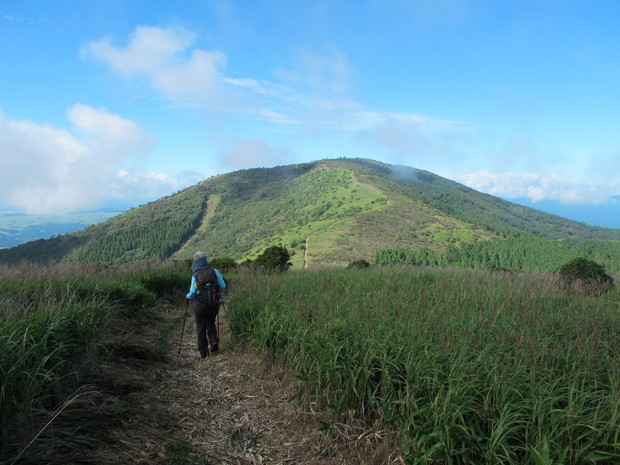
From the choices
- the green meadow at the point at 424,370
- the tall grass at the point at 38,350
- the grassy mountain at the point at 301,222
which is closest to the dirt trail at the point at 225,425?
the green meadow at the point at 424,370

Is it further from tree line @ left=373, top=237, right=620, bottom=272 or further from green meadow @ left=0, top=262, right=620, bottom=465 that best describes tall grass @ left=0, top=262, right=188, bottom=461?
tree line @ left=373, top=237, right=620, bottom=272

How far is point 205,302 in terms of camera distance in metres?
5.78

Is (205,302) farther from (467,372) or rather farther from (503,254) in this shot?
(503,254)

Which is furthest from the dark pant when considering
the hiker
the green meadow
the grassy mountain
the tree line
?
the tree line

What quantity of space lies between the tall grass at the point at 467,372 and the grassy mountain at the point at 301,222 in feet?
115

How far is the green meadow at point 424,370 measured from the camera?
2174 mm

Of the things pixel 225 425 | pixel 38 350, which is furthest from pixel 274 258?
pixel 38 350

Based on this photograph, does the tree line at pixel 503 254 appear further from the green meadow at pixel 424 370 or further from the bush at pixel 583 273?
the green meadow at pixel 424 370

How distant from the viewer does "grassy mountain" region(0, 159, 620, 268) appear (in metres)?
76.2

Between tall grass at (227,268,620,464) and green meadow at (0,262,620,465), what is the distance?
0.02 m

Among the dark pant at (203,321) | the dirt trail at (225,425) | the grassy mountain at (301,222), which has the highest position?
the grassy mountain at (301,222)

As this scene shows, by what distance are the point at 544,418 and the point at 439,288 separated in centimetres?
469

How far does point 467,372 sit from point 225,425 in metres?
2.52

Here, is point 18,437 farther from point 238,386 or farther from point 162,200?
point 162,200
